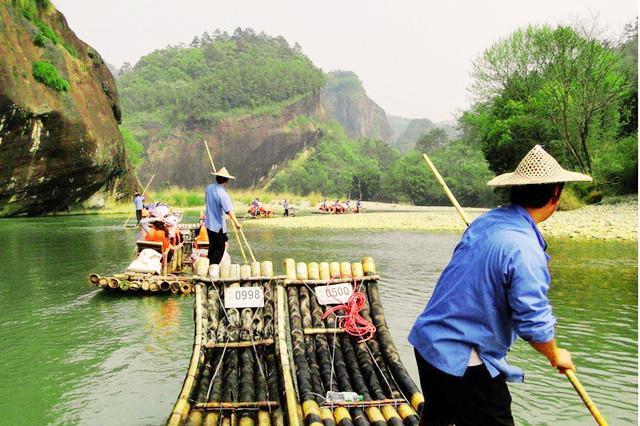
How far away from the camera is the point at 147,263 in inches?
376

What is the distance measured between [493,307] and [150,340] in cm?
554

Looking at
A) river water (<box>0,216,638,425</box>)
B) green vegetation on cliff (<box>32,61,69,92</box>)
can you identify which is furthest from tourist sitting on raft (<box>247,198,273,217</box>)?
river water (<box>0,216,638,425</box>)

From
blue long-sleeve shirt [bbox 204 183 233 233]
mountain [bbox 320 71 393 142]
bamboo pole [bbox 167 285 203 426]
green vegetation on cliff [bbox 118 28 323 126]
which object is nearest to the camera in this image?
bamboo pole [bbox 167 285 203 426]

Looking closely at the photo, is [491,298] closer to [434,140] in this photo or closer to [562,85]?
[562,85]

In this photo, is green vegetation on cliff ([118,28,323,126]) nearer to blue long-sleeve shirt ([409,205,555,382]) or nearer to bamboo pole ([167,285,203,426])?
bamboo pole ([167,285,203,426])

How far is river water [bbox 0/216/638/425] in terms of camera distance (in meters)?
5.04

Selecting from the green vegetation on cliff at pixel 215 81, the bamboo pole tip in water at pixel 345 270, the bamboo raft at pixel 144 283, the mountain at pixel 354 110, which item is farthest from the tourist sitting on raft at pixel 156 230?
the mountain at pixel 354 110

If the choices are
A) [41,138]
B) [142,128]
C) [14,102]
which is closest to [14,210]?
[41,138]

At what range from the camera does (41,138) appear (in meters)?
29.8

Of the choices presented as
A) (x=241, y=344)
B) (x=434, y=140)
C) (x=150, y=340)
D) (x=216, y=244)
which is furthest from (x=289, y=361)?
(x=434, y=140)

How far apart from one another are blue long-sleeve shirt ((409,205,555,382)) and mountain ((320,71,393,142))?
165 metres

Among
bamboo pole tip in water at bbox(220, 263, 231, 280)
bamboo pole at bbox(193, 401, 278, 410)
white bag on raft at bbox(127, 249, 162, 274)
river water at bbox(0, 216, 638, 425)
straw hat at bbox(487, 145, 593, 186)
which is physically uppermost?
straw hat at bbox(487, 145, 593, 186)

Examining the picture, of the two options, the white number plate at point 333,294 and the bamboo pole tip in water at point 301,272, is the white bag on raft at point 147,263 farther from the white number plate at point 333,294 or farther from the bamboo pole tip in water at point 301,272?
the white number plate at point 333,294

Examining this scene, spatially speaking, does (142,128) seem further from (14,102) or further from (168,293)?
(168,293)
